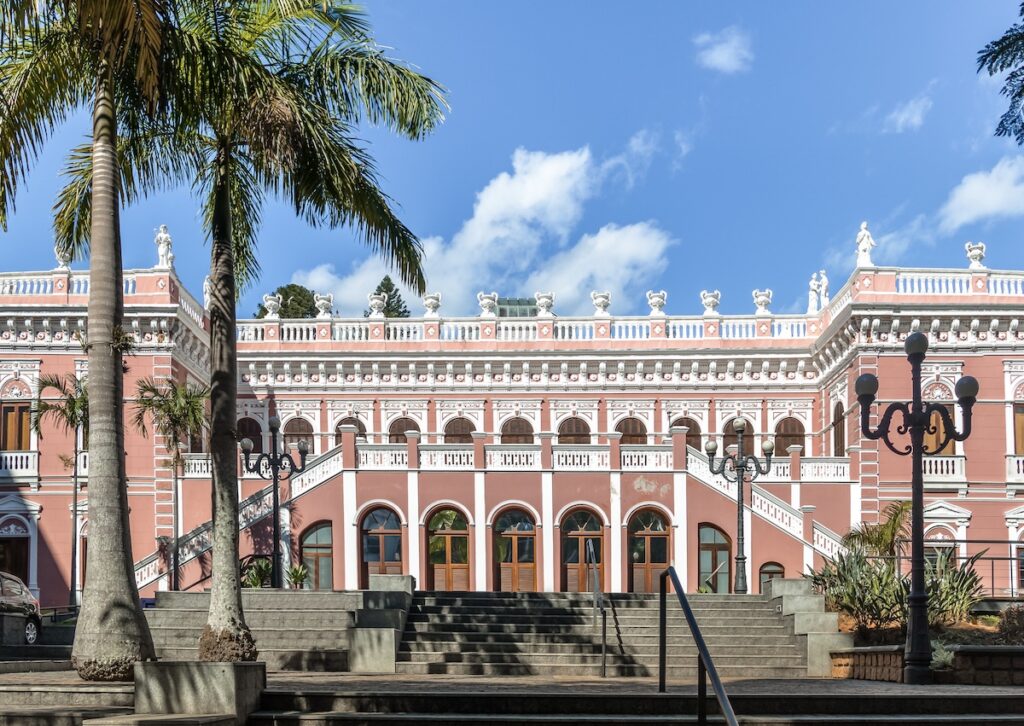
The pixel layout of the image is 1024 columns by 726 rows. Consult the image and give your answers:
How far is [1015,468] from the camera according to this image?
113 ft

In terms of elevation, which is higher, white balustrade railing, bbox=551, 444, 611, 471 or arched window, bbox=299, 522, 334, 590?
white balustrade railing, bbox=551, 444, 611, 471

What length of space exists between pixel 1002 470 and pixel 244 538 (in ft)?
62.6

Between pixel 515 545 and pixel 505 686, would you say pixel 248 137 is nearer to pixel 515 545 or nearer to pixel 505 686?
pixel 505 686

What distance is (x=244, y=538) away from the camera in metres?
31.9

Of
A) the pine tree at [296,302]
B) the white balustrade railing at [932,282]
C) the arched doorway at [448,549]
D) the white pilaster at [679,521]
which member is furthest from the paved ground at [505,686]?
the pine tree at [296,302]

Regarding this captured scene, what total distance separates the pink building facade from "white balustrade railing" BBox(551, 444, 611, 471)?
50 millimetres

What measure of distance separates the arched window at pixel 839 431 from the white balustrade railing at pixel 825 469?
1.72 metres

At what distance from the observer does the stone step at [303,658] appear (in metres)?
18.3

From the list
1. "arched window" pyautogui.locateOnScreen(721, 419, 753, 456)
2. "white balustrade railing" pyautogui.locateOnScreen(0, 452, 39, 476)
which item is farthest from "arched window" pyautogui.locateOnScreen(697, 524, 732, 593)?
"white balustrade railing" pyautogui.locateOnScreen(0, 452, 39, 476)

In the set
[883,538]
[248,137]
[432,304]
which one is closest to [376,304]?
[432,304]

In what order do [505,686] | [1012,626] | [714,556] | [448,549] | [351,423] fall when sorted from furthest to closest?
1. [351,423]
2. [448,549]
3. [714,556]
4. [1012,626]
5. [505,686]

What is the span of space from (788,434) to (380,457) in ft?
41.2

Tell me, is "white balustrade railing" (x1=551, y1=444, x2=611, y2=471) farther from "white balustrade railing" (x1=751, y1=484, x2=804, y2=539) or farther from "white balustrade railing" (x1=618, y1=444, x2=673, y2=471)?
"white balustrade railing" (x1=751, y1=484, x2=804, y2=539)

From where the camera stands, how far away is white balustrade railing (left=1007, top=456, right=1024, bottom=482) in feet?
112
